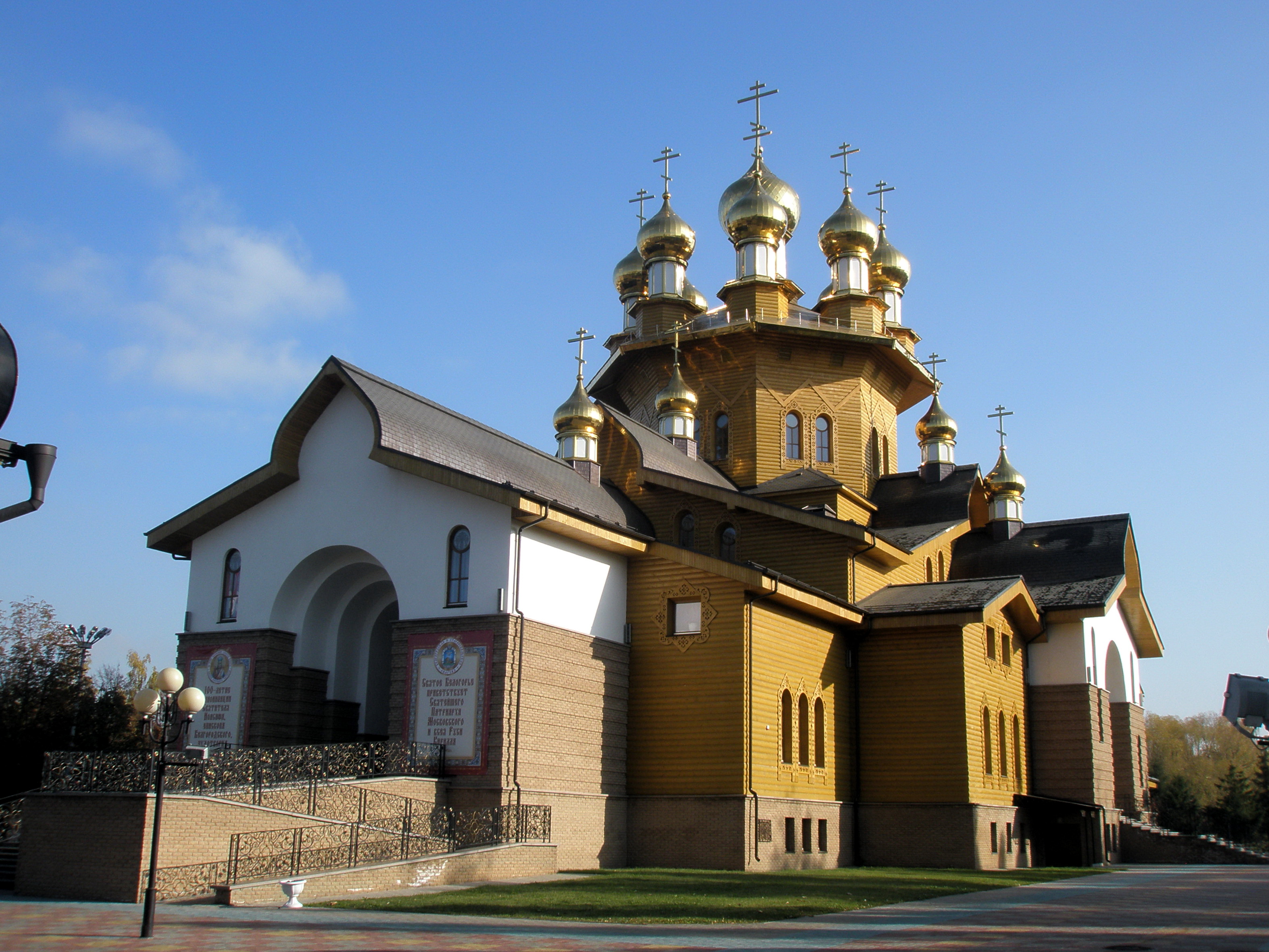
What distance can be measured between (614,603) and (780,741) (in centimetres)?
399

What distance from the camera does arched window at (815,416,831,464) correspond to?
31.9 m

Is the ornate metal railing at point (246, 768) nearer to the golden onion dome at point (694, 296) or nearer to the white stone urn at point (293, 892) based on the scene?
the white stone urn at point (293, 892)

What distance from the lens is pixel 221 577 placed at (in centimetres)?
2308

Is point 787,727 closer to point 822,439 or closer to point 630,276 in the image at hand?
point 822,439

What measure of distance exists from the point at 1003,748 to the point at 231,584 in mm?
16800

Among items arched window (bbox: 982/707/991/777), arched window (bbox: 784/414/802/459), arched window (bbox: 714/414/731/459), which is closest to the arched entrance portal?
arched window (bbox: 714/414/731/459)

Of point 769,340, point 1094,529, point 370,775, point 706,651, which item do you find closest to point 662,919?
point 370,775

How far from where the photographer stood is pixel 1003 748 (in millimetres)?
27203

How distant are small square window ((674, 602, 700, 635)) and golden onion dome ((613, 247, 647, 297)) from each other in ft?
54.8

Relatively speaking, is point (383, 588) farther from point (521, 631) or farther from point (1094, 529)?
point (1094, 529)

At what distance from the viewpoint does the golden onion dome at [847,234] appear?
35219mm

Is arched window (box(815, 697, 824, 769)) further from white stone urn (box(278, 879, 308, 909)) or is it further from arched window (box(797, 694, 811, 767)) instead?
white stone urn (box(278, 879, 308, 909))

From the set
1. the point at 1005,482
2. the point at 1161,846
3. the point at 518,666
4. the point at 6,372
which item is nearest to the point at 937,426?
the point at 1005,482

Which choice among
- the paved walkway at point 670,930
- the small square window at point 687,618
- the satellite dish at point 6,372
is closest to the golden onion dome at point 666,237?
the small square window at point 687,618
